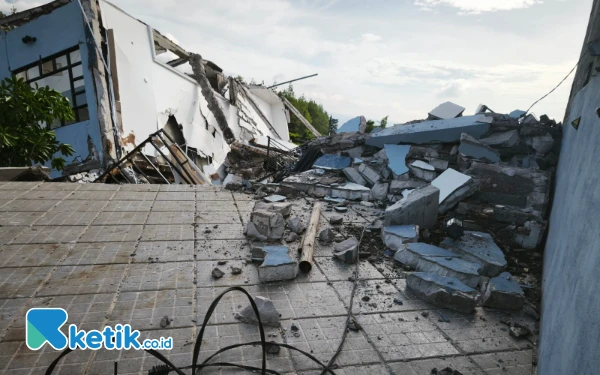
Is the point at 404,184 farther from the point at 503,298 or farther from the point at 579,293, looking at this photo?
the point at 579,293

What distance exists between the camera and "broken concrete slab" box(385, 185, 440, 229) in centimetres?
423

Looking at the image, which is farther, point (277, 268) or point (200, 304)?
point (277, 268)

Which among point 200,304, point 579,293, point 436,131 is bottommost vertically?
point 200,304

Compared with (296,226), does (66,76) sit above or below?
above

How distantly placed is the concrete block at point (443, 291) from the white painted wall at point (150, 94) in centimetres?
953

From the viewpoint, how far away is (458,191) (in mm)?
4723

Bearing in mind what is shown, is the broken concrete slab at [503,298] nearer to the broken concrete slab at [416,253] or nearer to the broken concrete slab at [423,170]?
the broken concrete slab at [416,253]

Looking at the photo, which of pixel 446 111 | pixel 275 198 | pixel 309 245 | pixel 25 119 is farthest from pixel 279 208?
pixel 25 119

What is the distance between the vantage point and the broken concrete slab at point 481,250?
3311 millimetres

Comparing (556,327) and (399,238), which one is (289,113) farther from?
(556,327)

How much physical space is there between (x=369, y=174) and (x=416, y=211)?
2.34 m

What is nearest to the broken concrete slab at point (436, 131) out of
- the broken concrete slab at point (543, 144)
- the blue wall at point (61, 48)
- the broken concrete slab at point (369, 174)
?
the broken concrete slab at point (369, 174)

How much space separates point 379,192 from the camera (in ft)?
19.9

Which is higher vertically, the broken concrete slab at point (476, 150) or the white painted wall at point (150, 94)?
the white painted wall at point (150, 94)
